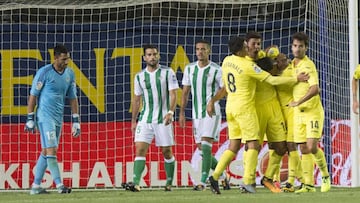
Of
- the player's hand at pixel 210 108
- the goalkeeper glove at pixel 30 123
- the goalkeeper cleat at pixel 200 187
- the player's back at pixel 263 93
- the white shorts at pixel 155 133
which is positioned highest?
the player's back at pixel 263 93

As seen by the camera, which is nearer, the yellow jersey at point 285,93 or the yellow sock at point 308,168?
the yellow sock at point 308,168

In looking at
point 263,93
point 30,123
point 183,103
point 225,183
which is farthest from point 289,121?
point 30,123

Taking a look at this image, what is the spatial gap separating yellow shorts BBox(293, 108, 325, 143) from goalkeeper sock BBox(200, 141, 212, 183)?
2.00 m

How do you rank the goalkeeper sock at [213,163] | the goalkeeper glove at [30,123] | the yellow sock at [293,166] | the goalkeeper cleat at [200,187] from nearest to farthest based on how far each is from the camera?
the yellow sock at [293,166] → the goalkeeper glove at [30,123] → the goalkeeper cleat at [200,187] → the goalkeeper sock at [213,163]

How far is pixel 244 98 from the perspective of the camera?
13.3 metres

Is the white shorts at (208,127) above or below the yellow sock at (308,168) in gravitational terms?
above

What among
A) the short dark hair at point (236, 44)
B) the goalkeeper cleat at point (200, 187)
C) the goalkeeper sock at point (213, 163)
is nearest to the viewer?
the short dark hair at point (236, 44)

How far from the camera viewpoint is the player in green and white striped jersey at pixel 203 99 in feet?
50.5

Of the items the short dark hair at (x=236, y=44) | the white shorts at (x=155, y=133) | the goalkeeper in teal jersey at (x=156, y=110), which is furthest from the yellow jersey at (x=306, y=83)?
the white shorts at (x=155, y=133)

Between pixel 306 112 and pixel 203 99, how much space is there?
7.82 ft

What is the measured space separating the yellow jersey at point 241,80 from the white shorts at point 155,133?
2104mm

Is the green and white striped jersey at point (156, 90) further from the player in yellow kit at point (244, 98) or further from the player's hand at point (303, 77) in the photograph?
the player's hand at point (303, 77)

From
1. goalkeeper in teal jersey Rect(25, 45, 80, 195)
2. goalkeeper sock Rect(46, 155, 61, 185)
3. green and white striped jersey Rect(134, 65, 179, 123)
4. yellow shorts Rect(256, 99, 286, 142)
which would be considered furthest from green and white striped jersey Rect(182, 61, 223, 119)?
goalkeeper sock Rect(46, 155, 61, 185)

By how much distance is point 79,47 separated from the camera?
17328 mm
